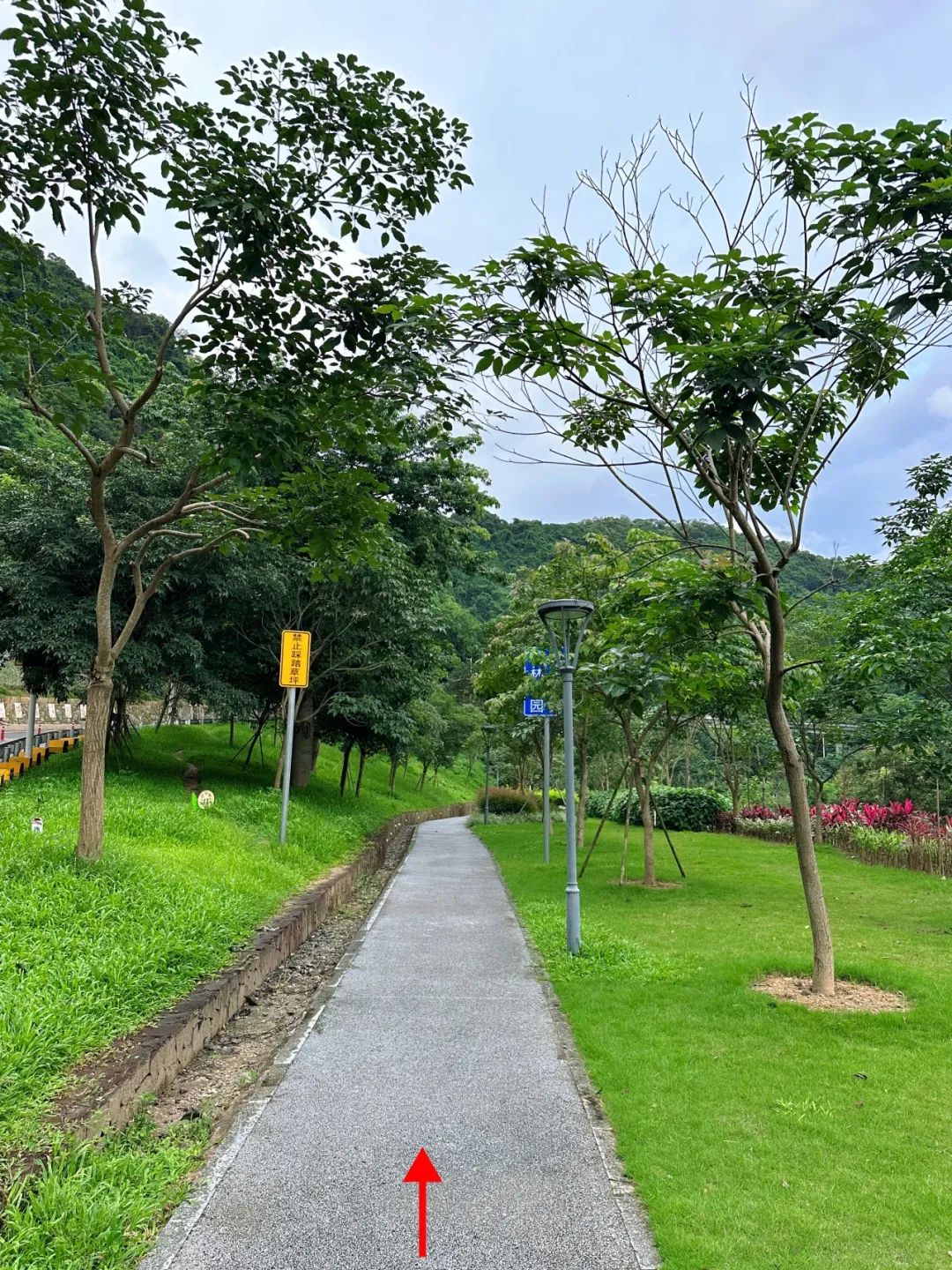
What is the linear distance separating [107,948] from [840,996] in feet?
16.3

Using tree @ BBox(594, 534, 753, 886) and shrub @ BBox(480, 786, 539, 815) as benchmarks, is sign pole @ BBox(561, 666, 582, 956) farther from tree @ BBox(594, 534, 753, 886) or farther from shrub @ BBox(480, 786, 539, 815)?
shrub @ BBox(480, 786, 539, 815)

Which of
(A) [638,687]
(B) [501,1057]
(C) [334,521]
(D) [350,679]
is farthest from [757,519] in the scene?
(D) [350,679]

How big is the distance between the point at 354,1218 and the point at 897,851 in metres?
14.6

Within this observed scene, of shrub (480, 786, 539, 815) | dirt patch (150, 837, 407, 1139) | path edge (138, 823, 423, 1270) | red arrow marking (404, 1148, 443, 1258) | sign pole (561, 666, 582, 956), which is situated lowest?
shrub (480, 786, 539, 815)

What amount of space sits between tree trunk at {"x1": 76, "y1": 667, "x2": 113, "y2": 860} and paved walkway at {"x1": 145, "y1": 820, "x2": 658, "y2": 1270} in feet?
7.86

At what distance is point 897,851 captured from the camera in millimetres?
14844

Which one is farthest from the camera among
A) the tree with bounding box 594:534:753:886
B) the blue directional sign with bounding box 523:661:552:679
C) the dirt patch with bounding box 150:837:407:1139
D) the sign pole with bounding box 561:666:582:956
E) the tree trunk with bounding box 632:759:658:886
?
the tree trunk with bounding box 632:759:658:886

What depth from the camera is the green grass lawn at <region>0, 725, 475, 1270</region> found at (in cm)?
288

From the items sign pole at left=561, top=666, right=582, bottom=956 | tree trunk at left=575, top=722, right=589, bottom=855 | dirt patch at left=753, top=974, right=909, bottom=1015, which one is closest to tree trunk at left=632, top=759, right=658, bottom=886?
tree trunk at left=575, top=722, right=589, bottom=855

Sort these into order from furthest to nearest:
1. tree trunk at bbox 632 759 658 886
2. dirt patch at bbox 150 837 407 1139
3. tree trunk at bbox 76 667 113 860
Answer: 1. tree trunk at bbox 632 759 658 886
2. tree trunk at bbox 76 667 113 860
3. dirt patch at bbox 150 837 407 1139

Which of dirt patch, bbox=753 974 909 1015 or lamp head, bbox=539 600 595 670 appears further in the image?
lamp head, bbox=539 600 595 670

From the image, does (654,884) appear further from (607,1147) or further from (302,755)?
(302,755)

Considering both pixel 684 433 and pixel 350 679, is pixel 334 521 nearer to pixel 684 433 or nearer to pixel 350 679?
pixel 684 433

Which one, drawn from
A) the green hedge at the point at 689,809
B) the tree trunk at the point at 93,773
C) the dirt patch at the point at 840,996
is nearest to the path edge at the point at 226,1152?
the tree trunk at the point at 93,773
